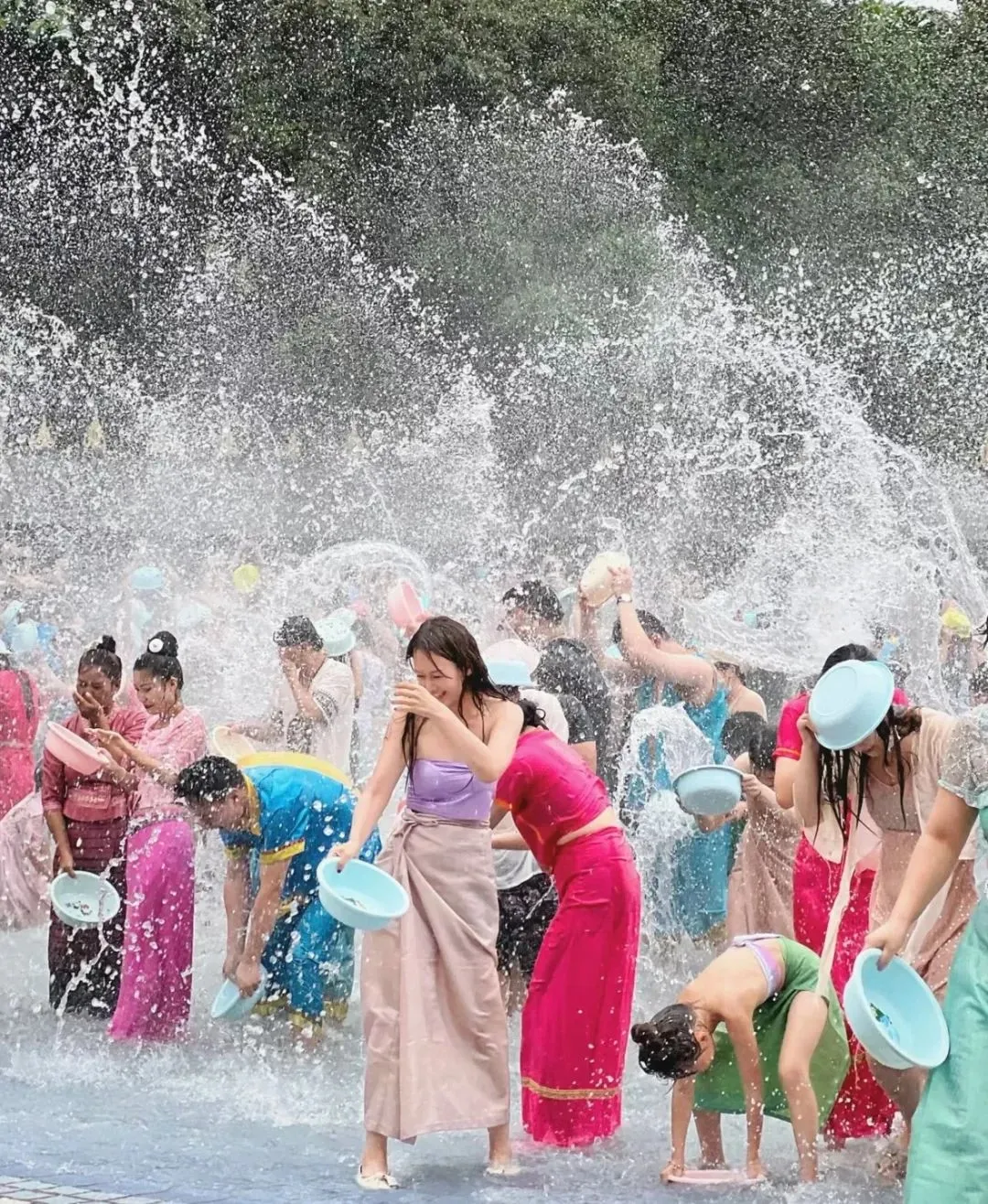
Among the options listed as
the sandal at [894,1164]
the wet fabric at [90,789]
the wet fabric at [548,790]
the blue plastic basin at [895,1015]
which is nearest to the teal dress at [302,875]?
the wet fabric at [90,789]

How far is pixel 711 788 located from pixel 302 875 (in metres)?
1.73

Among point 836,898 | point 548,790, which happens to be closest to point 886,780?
point 836,898

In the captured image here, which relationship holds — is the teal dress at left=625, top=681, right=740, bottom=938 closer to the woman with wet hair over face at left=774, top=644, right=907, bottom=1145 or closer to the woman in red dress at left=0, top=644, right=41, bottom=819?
the woman with wet hair over face at left=774, top=644, right=907, bottom=1145

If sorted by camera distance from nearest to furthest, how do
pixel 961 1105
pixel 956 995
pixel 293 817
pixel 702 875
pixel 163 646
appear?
pixel 961 1105
pixel 956 995
pixel 293 817
pixel 163 646
pixel 702 875

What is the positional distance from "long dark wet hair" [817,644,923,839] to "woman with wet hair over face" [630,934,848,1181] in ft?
1.81

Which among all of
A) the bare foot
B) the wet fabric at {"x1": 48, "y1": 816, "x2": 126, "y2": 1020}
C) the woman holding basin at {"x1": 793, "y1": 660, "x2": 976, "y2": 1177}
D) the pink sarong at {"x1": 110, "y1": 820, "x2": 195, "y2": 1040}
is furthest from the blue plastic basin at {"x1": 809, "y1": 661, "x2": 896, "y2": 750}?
the wet fabric at {"x1": 48, "y1": 816, "x2": 126, "y2": 1020}

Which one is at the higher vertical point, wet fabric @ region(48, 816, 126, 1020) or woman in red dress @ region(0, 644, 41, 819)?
woman in red dress @ region(0, 644, 41, 819)

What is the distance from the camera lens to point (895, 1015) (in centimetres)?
405

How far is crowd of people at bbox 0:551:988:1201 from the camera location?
16.2 ft

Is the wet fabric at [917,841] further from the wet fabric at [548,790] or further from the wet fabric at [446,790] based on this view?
the wet fabric at [446,790]

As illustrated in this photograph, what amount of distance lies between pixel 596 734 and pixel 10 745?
3.14 metres

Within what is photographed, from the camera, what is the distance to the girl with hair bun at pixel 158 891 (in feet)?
23.6

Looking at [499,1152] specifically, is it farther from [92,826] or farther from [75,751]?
[92,826]

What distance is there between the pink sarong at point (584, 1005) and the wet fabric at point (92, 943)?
2.43m
